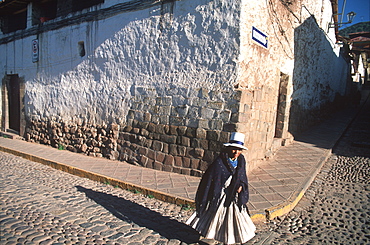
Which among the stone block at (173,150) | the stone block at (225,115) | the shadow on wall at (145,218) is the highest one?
the stone block at (225,115)

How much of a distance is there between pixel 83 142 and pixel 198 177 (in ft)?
13.0

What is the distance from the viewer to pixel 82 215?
377 cm

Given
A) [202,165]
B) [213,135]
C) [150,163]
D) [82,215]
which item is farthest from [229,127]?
[82,215]

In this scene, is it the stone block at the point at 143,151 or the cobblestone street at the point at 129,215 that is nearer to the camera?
the cobblestone street at the point at 129,215

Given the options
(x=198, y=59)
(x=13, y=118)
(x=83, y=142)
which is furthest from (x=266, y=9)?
(x=13, y=118)

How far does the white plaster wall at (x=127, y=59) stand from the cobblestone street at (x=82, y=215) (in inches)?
96.5

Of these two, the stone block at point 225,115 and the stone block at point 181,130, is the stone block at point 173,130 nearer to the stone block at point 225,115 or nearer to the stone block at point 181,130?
the stone block at point 181,130

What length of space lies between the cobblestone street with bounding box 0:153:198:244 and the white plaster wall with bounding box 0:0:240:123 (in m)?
2.45

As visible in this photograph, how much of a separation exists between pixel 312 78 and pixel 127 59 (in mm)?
6481

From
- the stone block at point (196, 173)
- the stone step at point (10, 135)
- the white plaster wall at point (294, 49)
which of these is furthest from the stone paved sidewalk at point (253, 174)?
the white plaster wall at point (294, 49)

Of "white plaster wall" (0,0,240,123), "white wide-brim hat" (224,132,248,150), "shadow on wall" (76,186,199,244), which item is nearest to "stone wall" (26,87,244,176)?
"white plaster wall" (0,0,240,123)

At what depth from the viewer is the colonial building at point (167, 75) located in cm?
529

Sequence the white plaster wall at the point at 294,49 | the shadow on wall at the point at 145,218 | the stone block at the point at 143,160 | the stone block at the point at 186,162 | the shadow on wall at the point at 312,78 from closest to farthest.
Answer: the shadow on wall at the point at 145,218 → the white plaster wall at the point at 294,49 → the stone block at the point at 186,162 → the stone block at the point at 143,160 → the shadow on wall at the point at 312,78

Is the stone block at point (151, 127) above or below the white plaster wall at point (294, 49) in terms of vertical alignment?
below
